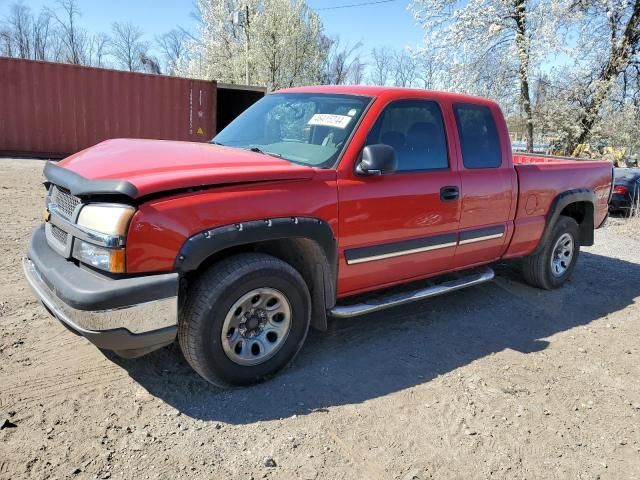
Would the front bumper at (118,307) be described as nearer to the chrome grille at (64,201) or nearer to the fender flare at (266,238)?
the fender flare at (266,238)

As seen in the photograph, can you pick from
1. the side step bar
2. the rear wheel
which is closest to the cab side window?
the side step bar

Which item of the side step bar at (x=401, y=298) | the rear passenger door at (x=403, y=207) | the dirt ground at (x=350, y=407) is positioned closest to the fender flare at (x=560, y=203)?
the side step bar at (x=401, y=298)

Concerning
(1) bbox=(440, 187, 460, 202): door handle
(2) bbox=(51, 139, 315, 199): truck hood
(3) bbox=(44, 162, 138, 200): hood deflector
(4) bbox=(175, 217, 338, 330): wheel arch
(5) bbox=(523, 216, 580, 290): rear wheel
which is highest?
(2) bbox=(51, 139, 315, 199): truck hood

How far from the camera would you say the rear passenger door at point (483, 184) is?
426 cm

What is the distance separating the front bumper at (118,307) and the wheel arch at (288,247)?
0.20 metres

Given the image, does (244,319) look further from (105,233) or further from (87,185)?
(87,185)

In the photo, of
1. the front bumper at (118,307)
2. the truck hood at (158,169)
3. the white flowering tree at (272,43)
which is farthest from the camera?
the white flowering tree at (272,43)

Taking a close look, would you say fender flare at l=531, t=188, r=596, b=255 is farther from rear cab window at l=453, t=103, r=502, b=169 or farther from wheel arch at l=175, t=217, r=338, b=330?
wheel arch at l=175, t=217, r=338, b=330

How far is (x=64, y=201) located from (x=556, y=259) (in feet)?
15.9

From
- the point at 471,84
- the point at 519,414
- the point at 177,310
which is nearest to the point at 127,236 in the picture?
the point at 177,310

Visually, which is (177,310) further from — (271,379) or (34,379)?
(34,379)

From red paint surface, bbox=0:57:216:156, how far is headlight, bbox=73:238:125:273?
13.4 metres

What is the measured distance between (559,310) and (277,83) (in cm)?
2353

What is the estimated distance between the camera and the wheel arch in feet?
9.19
